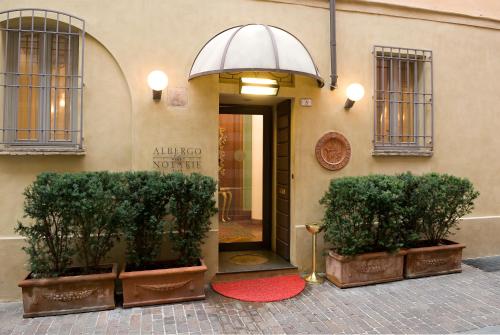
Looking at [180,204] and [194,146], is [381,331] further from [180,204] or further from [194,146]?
[194,146]

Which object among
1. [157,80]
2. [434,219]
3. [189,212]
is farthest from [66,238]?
[434,219]

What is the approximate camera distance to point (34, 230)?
447 cm

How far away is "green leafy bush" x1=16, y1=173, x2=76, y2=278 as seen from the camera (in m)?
4.33

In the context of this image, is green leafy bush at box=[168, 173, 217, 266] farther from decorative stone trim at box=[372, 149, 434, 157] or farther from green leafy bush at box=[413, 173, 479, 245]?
green leafy bush at box=[413, 173, 479, 245]

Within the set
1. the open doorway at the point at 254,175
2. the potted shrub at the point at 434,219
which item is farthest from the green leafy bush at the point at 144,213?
the potted shrub at the point at 434,219

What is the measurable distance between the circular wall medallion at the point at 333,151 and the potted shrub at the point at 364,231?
484 mm

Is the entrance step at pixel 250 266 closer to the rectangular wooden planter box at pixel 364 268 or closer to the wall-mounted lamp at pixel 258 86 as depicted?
the rectangular wooden planter box at pixel 364 268

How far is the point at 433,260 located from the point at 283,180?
2777 mm

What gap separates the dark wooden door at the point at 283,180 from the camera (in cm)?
629

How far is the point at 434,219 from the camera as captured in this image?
6.04m

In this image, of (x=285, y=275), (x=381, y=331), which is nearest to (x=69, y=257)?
(x=285, y=275)

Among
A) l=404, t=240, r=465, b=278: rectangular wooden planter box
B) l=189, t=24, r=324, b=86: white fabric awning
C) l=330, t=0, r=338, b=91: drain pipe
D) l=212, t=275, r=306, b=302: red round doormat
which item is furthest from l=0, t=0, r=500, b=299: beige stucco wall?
l=404, t=240, r=465, b=278: rectangular wooden planter box

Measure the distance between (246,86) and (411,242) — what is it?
145 inches

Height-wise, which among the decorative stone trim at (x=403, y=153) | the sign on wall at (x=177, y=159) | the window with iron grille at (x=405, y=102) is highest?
the window with iron grille at (x=405, y=102)
